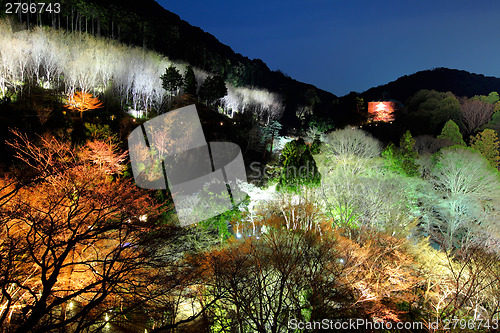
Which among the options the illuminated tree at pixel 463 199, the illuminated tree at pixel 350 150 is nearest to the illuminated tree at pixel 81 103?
the illuminated tree at pixel 350 150

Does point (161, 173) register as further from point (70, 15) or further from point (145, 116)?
point (70, 15)

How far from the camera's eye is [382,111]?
130 feet

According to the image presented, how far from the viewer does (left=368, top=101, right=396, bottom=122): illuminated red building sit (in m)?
38.8

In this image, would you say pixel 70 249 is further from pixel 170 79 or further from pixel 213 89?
pixel 213 89

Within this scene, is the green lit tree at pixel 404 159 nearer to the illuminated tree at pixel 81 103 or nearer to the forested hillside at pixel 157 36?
the forested hillside at pixel 157 36

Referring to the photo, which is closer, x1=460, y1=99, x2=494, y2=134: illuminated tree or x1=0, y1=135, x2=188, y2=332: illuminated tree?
x1=0, y1=135, x2=188, y2=332: illuminated tree

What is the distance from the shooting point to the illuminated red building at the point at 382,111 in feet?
127

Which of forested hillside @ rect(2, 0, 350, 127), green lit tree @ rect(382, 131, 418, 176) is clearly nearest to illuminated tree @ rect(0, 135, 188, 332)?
green lit tree @ rect(382, 131, 418, 176)

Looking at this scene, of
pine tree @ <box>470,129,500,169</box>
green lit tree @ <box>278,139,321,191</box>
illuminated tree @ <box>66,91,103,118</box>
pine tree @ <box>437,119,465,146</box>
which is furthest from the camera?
pine tree @ <box>437,119,465,146</box>

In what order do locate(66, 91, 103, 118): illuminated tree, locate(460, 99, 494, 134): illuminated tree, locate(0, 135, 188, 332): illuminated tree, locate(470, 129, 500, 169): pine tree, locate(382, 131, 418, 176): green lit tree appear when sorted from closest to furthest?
locate(0, 135, 188, 332): illuminated tree → locate(382, 131, 418, 176): green lit tree → locate(470, 129, 500, 169): pine tree → locate(66, 91, 103, 118): illuminated tree → locate(460, 99, 494, 134): illuminated tree

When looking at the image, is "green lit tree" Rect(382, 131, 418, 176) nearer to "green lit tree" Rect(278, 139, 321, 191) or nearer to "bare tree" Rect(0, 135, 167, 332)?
"green lit tree" Rect(278, 139, 321, 191)

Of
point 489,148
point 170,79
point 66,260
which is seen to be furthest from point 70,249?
point 170,79

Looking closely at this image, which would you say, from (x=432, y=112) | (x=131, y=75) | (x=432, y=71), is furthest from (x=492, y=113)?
(x=432, y=71)

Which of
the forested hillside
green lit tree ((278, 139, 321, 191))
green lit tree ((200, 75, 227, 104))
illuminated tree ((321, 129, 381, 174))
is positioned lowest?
green lit tree ((278, 139, 321, 191))
